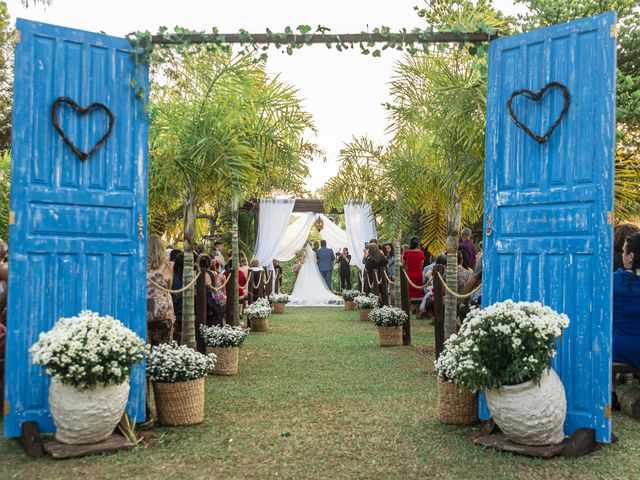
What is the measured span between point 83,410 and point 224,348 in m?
3.67

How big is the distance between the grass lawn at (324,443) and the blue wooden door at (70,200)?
67 cm

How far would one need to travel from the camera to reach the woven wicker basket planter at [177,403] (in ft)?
18.3

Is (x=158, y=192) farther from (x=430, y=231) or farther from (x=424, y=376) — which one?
(x=430, y=231)

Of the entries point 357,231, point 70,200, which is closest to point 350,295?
point 357,231

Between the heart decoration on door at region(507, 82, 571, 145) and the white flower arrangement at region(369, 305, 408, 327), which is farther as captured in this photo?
the white flower arrangement at region(369, 305, 408, 327)

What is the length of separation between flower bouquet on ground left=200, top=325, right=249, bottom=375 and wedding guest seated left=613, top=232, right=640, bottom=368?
A: 4125 mm

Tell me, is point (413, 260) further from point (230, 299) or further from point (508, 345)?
point (508, 345)

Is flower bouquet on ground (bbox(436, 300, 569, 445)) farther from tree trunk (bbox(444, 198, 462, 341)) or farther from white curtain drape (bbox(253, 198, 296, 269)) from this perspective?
white curtain drape (bbox(253, 198, 296, 269))

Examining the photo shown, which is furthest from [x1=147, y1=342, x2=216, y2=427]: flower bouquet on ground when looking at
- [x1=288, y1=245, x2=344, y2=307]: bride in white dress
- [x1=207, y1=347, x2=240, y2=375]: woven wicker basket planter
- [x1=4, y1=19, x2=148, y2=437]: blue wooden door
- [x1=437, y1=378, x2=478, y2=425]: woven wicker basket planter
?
[x1=288, y1=245, x2=344, y2=307]: bride in white dress

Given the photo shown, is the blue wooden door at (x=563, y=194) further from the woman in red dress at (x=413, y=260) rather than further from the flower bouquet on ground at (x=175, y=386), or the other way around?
the woman in red dress at (x=413, y=260)

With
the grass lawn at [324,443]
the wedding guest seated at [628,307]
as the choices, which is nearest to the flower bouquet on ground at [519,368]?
the grass lawn at [324,443]

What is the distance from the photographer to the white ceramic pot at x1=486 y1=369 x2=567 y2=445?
4602 millimetres

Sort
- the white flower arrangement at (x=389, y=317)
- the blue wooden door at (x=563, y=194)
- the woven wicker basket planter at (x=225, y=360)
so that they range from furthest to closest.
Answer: the white flower arrangement at (x=389, y=317) → the woven wicker basket planter at (x=225, y=360) → the blue wooden door at (x=563, y=194)

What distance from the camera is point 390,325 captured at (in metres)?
10.8
